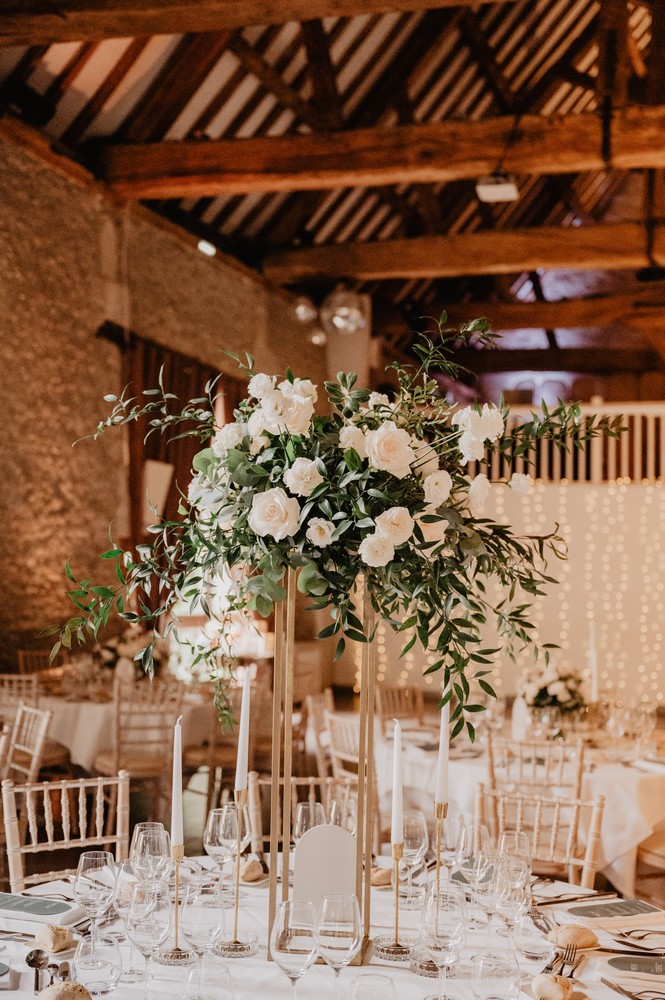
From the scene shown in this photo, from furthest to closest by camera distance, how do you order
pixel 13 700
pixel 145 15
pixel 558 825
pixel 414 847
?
pixel 13 700
pixel 145 15
pixel 558 825
pixel 414 847

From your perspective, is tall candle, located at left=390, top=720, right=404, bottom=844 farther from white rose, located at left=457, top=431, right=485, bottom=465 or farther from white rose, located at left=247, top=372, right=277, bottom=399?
white rose, located at left=247, top=372, right=277, bottom=399

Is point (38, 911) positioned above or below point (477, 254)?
below

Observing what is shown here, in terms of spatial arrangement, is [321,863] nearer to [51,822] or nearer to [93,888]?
[93,888]

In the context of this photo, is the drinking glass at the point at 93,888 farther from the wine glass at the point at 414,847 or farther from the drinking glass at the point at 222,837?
the wine glass at the point at 414,847

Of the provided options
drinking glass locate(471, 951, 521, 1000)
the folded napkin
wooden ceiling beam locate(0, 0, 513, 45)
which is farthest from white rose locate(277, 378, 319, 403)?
wooden ceiling beam locate(0, 0, 513, 45)

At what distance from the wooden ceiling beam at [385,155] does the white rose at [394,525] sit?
552cm

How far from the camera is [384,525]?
1645 millimetres

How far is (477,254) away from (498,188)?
1.93 metres

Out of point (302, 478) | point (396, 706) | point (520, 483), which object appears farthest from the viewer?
point (396, 706)

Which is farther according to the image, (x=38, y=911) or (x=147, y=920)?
(x=38, y=911)

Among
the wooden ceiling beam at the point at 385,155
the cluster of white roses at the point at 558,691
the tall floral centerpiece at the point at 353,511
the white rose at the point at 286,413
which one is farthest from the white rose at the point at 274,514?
the wooden ceiling beam at the point at 385,155

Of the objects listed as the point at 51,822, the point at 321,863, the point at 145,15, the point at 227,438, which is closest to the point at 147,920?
the point at 321,863

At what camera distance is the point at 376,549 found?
165 centimetres

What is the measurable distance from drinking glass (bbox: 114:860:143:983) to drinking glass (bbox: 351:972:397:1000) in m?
0.48
